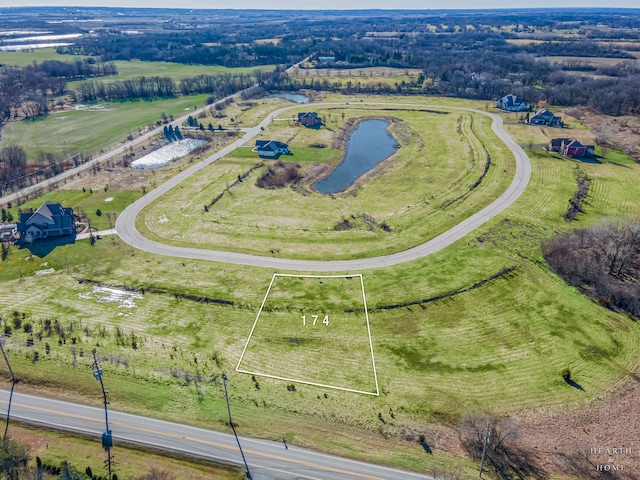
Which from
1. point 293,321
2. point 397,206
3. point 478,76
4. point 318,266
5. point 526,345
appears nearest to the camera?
point 526,345

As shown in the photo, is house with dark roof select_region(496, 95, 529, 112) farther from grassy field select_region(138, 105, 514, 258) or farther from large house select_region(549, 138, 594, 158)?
large house select_region(549, 138, 594, 158)

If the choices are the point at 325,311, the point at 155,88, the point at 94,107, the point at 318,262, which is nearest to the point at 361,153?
the point at 318,262

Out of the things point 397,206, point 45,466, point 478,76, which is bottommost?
point 45,466

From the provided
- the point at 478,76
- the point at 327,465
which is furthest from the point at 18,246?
the point at 478,76

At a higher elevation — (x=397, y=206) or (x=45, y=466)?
(x=397, y=206)

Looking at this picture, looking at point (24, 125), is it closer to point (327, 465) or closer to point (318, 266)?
point (318, 266)

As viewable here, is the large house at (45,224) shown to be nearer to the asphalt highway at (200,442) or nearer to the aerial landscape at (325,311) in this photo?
the aerial landscape at (325,311)

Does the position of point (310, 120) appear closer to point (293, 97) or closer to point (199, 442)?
point (293, 97)
